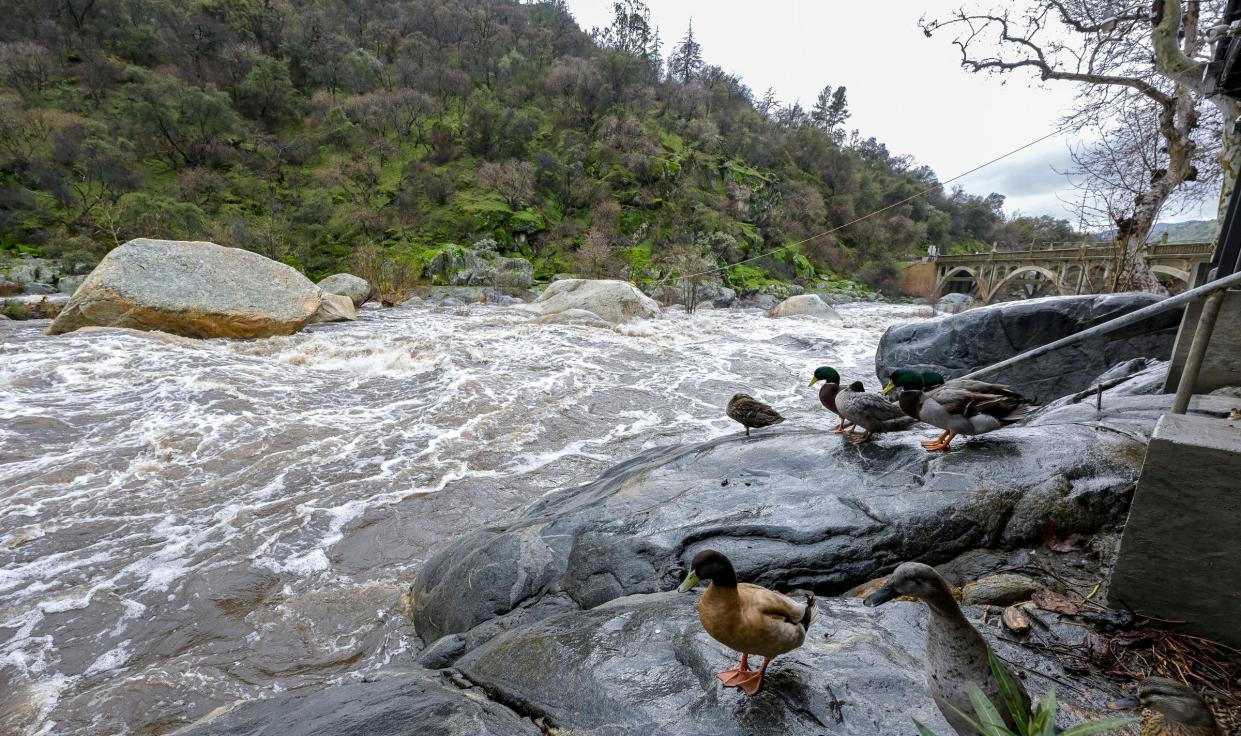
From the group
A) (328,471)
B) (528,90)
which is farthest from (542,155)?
(328,471)

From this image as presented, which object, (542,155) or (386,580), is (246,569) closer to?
(386,580)

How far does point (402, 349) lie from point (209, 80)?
42722 millimetres

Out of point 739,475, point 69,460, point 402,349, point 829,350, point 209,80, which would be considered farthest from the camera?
point 209,80

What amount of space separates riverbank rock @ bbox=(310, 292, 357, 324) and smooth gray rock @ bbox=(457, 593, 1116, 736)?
15865 millimetres

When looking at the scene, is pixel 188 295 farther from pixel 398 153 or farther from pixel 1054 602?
pixel 398 153

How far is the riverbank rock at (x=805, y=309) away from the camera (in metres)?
23.7

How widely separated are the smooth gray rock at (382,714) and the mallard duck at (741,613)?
886 mm

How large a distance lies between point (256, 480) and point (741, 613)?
6.86 metres

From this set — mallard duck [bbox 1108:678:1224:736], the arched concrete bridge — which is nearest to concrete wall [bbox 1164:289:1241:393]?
mallard duck [bbox 1108:678:1224:736]

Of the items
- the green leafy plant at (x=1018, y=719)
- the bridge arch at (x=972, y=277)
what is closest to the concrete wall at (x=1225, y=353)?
the green leafy plant at (x=1018, y=719)

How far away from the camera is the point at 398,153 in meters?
39.8

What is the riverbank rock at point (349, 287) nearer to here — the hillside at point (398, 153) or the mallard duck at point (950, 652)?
the hillside at point (398, 153)

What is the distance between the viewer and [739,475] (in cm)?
401

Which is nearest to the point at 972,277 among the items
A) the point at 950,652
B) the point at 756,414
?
the point at 756,414
